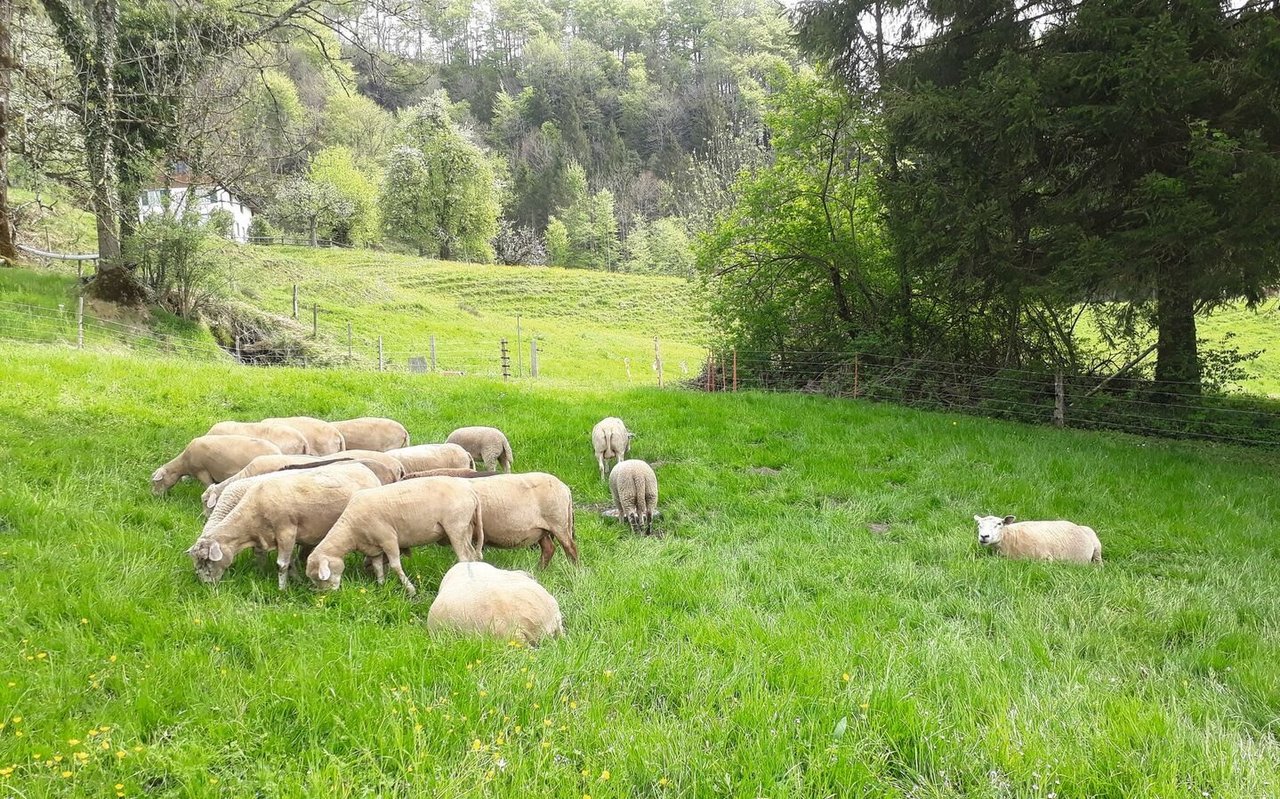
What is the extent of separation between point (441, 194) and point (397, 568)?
168ft

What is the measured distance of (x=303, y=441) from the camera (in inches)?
304

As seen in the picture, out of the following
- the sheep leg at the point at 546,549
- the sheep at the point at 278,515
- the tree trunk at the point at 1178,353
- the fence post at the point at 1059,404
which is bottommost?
the sheep leg at the point at 546,549

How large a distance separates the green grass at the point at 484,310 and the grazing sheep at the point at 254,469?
1092cm

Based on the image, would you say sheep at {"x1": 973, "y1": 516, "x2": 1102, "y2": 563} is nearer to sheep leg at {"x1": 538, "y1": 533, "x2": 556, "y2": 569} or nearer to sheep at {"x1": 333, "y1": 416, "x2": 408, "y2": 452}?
sheep leg at {"x1": 538, "y1": 533, "x2": 556, "y2": 569}

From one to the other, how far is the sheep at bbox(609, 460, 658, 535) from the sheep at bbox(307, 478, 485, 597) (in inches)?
72.2

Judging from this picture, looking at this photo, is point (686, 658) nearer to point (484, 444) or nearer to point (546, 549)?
point (546, 549)

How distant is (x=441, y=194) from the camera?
2009 inches

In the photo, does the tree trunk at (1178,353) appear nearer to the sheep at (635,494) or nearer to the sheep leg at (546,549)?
the sheep at (635,494)

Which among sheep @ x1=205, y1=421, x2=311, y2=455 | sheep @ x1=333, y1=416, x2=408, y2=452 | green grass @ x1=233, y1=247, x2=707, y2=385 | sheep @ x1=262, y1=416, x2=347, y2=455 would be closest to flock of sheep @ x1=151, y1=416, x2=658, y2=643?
sheep @ x1=205, y1=421, x2=311, y2=455

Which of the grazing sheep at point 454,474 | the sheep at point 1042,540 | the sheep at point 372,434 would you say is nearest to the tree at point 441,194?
the sheep at point 372,434

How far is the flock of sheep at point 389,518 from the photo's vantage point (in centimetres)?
408

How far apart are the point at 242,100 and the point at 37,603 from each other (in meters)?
12.5

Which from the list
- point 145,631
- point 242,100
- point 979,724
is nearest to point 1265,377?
point 979,724

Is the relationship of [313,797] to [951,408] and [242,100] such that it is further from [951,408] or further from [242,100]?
[242,100]
